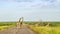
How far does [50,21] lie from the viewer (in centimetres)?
264

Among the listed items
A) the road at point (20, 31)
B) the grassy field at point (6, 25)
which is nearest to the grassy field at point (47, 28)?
the road at point (20, 31)

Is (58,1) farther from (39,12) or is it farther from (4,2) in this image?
(4,2)

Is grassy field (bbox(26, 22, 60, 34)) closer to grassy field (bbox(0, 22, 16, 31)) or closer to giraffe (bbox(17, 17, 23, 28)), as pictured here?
giraffe (bbox(17, 17, 23, 28))

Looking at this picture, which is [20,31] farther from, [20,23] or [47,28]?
[47,28]

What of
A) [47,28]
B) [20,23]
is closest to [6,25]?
[20,23]

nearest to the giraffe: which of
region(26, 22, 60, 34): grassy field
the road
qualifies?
the road

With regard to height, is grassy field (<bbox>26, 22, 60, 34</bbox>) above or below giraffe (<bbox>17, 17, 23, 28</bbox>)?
below

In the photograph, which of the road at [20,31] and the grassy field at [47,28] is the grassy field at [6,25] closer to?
the road at [20,31]

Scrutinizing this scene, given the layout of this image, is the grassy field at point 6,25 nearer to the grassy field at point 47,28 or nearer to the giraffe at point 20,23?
the giraffe at point 20,23

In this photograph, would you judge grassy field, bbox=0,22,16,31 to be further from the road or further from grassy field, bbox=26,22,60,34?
grassy field, bbox=26,22,60,34

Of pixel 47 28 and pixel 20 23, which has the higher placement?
pixel 20 23

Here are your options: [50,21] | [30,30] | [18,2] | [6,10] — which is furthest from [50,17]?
[6,10]

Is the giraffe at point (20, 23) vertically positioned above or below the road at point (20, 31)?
above

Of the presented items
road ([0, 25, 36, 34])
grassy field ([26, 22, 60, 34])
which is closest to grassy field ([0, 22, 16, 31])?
road ([0, 25, 36, 34])
